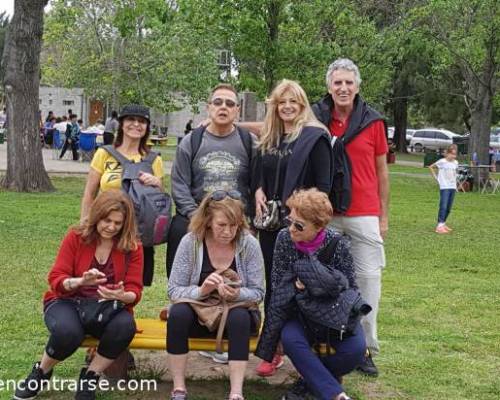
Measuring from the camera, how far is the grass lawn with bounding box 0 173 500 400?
4.97 m

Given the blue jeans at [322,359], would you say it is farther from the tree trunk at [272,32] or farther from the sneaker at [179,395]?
the tree trunk at [272,32]

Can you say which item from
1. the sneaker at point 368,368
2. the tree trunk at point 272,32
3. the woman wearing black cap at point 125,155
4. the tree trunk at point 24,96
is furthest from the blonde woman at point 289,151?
the tree trunk at point 272,32

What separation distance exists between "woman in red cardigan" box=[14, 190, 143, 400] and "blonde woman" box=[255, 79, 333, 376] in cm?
86

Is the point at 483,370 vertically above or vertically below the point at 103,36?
below

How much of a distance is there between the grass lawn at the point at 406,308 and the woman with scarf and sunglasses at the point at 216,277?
0.36m

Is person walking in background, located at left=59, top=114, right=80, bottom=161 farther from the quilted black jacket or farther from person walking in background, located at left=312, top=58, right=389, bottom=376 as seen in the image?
the quilted black jacket

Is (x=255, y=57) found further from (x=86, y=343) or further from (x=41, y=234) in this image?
(x=86, y=343)

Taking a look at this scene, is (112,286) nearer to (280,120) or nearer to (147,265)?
(147,265)

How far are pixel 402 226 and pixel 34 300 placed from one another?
828 centimetres

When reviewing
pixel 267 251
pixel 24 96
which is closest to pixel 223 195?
pixel 267 251

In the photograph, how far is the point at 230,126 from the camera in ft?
16.5

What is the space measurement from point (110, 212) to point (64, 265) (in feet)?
1.34

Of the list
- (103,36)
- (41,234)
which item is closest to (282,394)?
(41,234)

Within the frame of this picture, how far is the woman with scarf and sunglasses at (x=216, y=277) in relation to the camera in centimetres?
441
